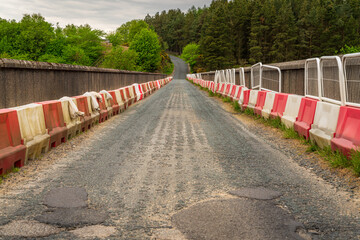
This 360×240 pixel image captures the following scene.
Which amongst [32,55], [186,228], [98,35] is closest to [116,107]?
[186,228]

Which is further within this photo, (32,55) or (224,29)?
(224,29)

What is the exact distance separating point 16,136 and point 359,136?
16.8 ft

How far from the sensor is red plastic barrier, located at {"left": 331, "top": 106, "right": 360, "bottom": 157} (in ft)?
16.5

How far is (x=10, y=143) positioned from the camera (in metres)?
5.03

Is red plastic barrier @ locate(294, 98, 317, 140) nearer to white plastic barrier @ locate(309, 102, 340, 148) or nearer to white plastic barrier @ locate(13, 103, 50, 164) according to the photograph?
white plastic barrier @ locate(309, 102, 340, 148)

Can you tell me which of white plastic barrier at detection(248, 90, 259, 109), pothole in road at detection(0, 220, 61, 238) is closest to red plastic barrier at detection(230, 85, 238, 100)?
white plastic barrier at detection(248, 90, 259, 109)

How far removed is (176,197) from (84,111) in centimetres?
580

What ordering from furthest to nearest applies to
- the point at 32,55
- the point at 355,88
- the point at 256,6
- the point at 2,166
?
the point at 256,6 < the point at 32,55 < the point at 355,88 < the point at 2,166

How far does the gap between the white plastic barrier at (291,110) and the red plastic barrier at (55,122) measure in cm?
514

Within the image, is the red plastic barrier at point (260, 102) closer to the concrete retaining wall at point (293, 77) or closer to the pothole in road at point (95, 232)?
the concrete retaining wall at point (293, 77)

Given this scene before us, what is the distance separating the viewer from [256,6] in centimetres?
8688

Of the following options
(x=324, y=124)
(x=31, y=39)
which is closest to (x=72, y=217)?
(x=324, y=124)

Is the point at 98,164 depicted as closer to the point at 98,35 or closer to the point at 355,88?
the point at 355,88

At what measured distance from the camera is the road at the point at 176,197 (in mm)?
3047
